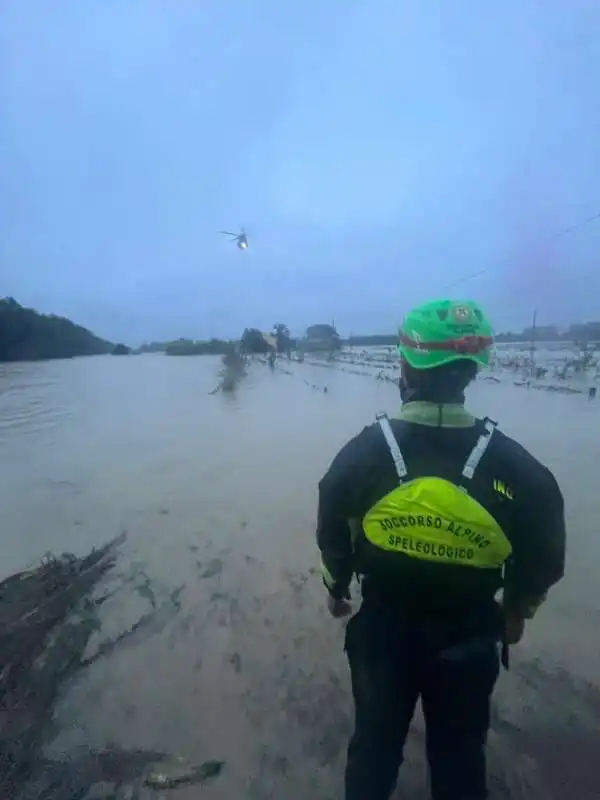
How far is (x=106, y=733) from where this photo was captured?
10.6ft

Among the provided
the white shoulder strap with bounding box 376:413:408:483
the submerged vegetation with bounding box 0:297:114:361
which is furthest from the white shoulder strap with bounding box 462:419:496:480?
the submerged vegetation with bounding box 0:297:114:361

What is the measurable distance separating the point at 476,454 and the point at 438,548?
32 centimetres

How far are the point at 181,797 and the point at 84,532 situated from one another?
4858 mm

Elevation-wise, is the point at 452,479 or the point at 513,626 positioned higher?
the point at 452,479

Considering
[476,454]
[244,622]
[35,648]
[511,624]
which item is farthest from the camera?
[244,622]

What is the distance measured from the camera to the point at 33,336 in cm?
6309

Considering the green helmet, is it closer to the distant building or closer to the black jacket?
the black jacket

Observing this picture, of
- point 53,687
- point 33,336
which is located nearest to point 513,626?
point 53,687

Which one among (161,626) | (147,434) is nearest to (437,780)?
(161,626)

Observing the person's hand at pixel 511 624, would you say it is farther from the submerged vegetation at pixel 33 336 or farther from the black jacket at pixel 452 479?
the submerged vegetation at pixel 33 336

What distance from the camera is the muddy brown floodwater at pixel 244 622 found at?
3062 mm

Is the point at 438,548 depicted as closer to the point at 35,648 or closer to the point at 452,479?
the point at 452,479

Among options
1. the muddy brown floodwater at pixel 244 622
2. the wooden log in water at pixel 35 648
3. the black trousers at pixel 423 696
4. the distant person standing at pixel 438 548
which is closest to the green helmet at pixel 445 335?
the distant person standing at pixel 438 548

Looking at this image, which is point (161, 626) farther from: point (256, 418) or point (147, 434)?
point (256, 418)
